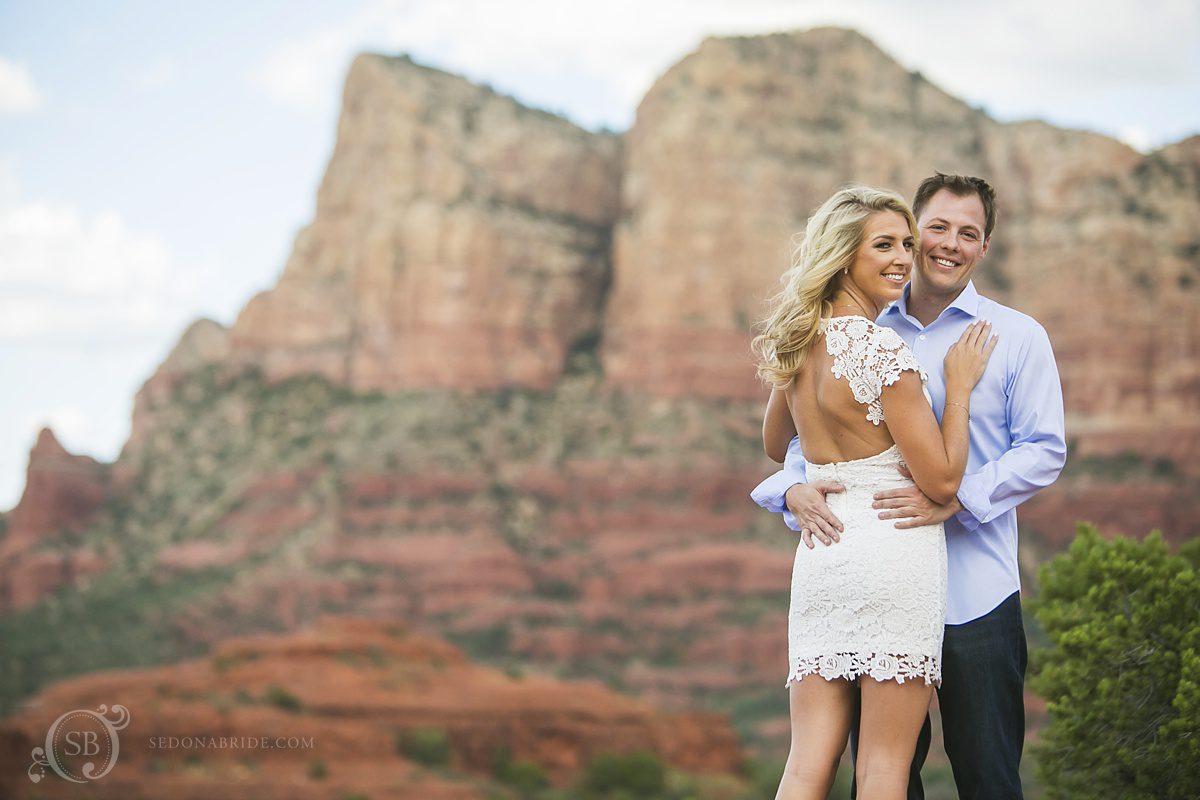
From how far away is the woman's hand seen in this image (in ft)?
18.1

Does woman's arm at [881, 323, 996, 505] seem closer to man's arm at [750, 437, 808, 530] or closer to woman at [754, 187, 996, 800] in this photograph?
woman at [754, 187, 996, 800]

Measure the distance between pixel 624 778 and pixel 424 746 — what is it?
5.41 meters

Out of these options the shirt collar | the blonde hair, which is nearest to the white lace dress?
the blonde hair

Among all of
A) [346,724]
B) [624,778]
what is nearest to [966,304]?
[624,778]

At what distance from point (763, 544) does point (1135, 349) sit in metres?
18.9

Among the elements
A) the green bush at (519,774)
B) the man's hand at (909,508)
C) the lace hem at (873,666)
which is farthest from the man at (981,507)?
the green bush at (519,774)

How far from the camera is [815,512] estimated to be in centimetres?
539

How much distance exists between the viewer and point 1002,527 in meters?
5.55

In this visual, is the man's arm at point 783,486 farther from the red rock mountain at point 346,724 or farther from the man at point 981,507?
the red rock mountain at point 346,724

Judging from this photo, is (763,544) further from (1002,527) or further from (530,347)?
(1002,527)

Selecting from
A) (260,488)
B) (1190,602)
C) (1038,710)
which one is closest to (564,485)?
(260,488)

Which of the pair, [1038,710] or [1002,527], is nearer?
[1002,527]

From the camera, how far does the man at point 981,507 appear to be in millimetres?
5402

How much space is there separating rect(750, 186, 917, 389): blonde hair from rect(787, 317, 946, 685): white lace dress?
0.12 meters
